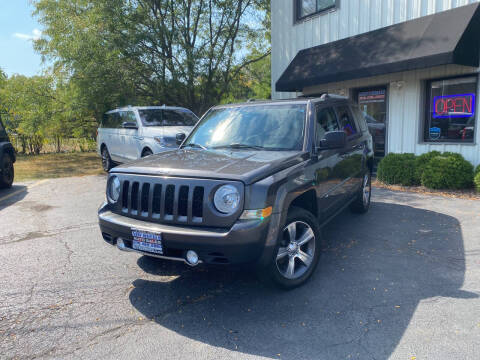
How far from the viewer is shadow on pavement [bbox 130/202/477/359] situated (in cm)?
286

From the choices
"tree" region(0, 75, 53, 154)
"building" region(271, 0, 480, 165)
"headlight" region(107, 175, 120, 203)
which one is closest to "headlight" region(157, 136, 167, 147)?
"building" region(271, 0, 480, 165)

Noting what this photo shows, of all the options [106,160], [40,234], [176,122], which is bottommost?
[40,234]

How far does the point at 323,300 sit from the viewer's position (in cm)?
348

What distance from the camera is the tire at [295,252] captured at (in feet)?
11.4

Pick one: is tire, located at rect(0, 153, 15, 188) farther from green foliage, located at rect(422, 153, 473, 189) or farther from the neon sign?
the neon sign

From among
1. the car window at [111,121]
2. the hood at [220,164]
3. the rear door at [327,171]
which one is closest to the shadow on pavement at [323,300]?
the rear door at [327,171]

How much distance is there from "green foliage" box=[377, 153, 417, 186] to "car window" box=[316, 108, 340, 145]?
4.76m

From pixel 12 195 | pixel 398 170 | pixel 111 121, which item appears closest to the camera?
pixel 12 195

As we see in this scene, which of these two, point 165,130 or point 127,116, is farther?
point 127,116

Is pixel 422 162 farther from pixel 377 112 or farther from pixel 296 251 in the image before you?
pixel 296 251

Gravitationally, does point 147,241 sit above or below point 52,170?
above

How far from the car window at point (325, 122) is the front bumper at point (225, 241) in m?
1.54

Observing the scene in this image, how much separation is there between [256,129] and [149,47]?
10973 millimetres

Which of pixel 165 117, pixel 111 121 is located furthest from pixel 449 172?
pixel 111 121
